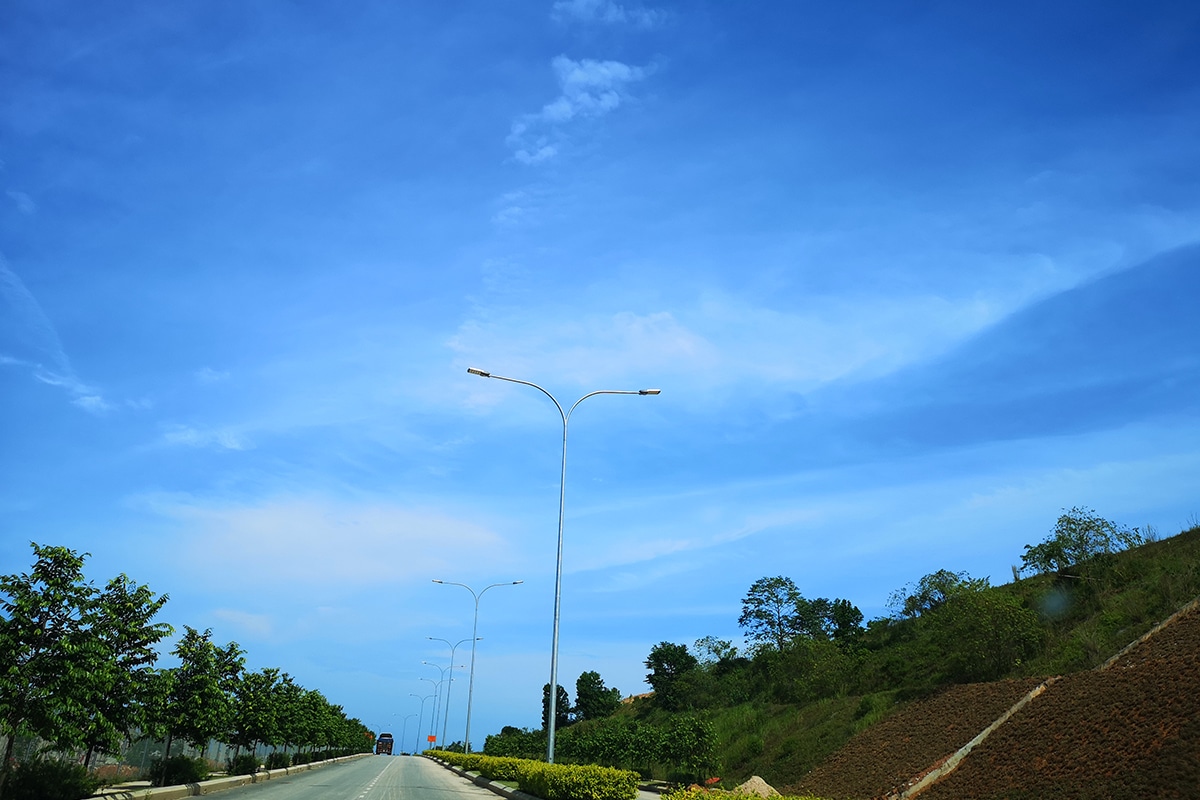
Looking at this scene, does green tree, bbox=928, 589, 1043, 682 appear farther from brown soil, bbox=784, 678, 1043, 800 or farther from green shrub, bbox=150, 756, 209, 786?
green shrub, bbox=150, 756, 209, 786

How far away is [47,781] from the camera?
61.0ft

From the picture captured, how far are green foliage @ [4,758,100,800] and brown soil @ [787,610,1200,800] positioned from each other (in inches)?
851

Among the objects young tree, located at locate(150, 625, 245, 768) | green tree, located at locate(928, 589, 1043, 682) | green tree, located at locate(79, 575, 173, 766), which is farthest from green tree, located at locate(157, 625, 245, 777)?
green tree, located at locate(928, 589, 1043, 682)

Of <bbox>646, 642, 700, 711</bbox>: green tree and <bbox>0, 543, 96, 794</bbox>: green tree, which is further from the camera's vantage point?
<bbox>646, 642, 700, 711</bbox>: green tree

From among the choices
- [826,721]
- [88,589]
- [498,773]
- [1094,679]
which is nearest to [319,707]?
[498,773]

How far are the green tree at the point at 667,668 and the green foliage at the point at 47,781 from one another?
64.1 m

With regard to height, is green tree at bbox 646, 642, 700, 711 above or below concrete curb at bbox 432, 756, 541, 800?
above

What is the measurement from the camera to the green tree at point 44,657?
1653 cm

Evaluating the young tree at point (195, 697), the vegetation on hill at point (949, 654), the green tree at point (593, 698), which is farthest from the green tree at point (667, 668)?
the young tree at point (195, 697)

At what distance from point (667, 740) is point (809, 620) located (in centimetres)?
4963

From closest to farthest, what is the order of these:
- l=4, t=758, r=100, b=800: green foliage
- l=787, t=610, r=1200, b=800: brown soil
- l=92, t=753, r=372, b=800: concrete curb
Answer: l=787, t=610, r=1200, b=800: brown soil < l=4, t=758, r=100, b=800: green foliage < l=92, t=753, r=372, b=800: concrete curb

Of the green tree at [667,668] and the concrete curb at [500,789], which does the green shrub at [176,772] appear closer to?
the concrete curb at [500,789]

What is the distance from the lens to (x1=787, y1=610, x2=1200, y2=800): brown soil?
1574 centimetres

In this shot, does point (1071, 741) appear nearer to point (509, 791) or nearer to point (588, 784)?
point (588, 784)
